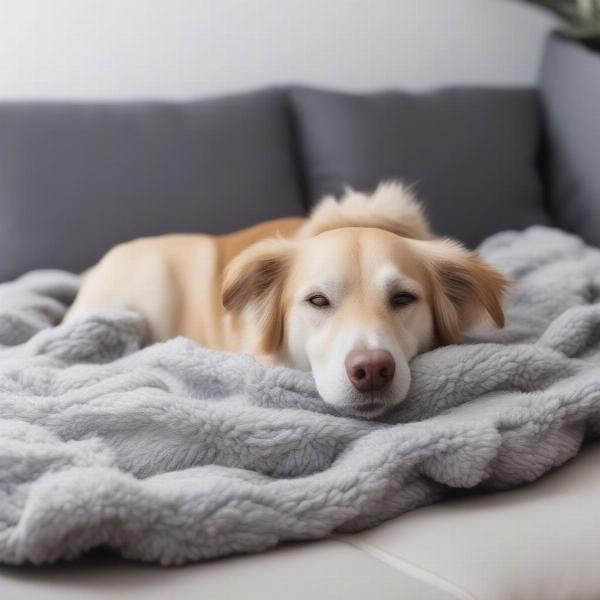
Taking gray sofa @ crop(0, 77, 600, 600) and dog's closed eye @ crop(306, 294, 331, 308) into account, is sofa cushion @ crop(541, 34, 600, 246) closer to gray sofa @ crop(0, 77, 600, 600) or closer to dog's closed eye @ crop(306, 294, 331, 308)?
gray sofa @ crop(0, 77, 600, 600)

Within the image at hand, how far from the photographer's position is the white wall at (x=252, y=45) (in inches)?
95.5

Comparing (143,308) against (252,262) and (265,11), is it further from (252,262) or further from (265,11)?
(265,11)

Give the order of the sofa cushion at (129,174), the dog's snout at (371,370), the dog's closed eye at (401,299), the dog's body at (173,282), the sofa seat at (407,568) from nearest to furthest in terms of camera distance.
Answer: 1. the sofa seat at (407,568)
2. the dog's snout at (371,370)
3. the dog's closed eye at (401,299)
4. the dog's body at (173,282)
5. the sofa cushion at (129,174)

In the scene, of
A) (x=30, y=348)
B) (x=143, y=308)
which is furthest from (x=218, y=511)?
(x=143, y=308)

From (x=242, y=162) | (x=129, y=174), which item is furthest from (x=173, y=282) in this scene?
(x=242, y=162)

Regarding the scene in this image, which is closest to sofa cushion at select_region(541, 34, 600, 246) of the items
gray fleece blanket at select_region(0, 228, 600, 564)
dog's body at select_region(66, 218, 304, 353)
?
dog's body at select_region(66, 218, 304, 353)

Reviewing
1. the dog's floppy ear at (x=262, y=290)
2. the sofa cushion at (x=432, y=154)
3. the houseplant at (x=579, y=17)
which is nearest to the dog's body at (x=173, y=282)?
the dog's floppy ear at (x=262, y=290)

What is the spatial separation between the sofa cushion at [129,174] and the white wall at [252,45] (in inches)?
10.7

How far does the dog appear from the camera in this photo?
4.32 feet

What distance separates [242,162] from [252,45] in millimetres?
561

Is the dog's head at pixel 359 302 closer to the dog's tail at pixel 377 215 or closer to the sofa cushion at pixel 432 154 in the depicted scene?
the dog's tail at pixel 377 215

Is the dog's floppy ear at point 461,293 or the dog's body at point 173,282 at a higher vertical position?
the dog's floppy ear at point 461,293

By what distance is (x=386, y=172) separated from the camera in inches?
95.5

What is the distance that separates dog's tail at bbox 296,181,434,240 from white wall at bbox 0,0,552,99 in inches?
35.2
